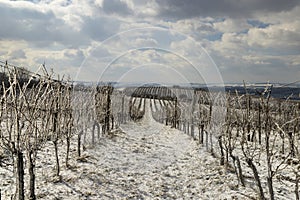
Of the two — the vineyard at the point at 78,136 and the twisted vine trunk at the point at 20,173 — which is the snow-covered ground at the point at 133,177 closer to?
the vineyard at the point at 78,136

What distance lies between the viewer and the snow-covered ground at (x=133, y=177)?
5.39m

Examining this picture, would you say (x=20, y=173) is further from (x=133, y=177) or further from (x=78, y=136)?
(x=78, y=136)

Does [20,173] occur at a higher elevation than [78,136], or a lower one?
higher

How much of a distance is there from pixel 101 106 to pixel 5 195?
22.4 ft

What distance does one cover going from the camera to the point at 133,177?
6676mm

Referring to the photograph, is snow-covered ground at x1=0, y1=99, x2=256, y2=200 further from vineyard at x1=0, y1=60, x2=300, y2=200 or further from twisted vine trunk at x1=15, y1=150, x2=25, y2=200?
twisted vine trunk at x1=15, y1=150, x2=25, y2=200

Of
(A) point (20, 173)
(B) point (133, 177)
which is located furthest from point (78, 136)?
(A) point (20, 173)

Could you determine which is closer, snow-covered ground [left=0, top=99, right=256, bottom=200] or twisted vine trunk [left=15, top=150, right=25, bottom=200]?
twisted vine trunk [left=15, top=150, right=25, bottom=200]

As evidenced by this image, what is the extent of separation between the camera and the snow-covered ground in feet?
17.7

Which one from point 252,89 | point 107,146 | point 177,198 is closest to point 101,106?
point 107,146

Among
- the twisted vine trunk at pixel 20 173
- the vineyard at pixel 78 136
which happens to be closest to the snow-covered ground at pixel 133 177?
the vineyard at pixel 78 136

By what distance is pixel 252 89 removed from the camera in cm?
448

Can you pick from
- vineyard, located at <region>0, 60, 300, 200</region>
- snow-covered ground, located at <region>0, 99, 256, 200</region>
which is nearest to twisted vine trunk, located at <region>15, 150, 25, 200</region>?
vineyard, located at <region>0, 60, 300, 200</region>

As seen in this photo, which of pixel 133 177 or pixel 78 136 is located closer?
pixel 133 177
